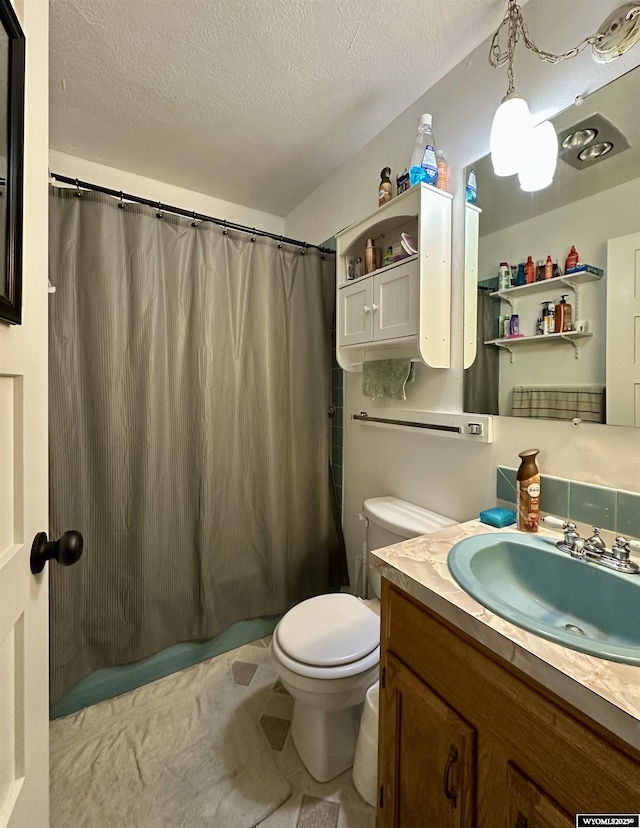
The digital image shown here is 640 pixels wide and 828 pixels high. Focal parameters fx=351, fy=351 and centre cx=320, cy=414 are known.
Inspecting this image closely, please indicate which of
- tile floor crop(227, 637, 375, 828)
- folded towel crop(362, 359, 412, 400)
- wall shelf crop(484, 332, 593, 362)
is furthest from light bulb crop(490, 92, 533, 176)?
tile floor crop(227, 637, 375, 828)

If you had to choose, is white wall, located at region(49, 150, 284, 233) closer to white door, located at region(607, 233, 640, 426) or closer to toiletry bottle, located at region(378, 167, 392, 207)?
toiletry bottle, located at region(378, 167, 392, 207)

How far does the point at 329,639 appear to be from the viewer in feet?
3.62

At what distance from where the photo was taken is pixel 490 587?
816mm

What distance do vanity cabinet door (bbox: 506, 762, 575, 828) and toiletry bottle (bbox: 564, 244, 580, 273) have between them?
3.54 ft

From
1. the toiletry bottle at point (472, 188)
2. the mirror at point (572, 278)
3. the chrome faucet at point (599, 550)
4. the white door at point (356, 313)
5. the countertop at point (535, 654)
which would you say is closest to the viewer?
the countertop at point (535, 654)

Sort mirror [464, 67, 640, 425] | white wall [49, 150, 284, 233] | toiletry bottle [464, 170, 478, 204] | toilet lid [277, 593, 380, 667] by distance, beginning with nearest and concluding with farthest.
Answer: mirror [464, 67, 640, 425] → toilet lid [277, 593, 380, 667] → toiletry bottle [464, 170, 478, 204] → white wall [49, 150, 284, 233]

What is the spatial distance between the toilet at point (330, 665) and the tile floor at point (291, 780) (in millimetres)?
35

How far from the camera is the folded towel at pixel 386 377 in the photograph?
4.55 ft

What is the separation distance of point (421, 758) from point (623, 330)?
1049 mm

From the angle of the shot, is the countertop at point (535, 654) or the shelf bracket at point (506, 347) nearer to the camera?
the countertop at point (535, 654)

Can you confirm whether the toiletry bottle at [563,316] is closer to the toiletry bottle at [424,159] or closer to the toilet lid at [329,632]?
the toiletry bottle at [424,159]

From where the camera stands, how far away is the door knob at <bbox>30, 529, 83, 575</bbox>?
567mm

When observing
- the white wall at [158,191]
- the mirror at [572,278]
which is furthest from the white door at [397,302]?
the white wall at [158,191]

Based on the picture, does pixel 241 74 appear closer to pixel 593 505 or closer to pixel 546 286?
pixel 546 286
